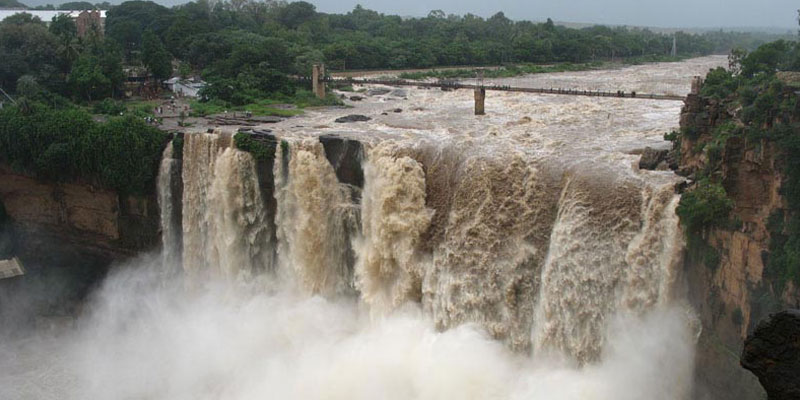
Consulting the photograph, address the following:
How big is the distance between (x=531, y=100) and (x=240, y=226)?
16473 millimetres

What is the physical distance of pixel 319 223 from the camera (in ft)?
79.0

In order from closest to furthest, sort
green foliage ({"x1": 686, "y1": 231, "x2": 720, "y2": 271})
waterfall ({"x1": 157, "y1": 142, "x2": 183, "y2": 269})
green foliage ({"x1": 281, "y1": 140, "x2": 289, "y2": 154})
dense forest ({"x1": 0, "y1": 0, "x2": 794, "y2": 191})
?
1. green foliage ({"x1": 686, "y1": 231, "x2": 720, "y2": 271})
2. green foliage ({"x1": 281, "y1": 140, "x2": 289, "y2": 154})
3. waterfall ({"x1": 157, "y1": 142, "x2": 183, "y2": 269})
4. dense forest ({"x1": 0, "y1": 0, "x2": 794, "y2": 191})

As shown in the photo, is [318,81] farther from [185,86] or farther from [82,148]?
[82,148]

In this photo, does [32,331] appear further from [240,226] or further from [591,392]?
[591,392]

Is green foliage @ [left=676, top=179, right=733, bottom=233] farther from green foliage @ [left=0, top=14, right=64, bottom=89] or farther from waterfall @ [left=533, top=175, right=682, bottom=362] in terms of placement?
green foliage @ [left=0, top=14, right=64, bottom=89]

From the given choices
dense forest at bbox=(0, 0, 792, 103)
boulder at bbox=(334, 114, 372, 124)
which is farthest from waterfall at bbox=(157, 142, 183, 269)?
dense forest at bbox=(0, 0, 792, 103)

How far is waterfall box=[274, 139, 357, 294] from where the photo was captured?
23.9 meters

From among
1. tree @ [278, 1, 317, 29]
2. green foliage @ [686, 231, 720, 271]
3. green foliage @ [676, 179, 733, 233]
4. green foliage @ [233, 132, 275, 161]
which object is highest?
tree @ [278, 1, 317, 29]

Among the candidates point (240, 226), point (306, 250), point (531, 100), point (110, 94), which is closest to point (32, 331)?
point (240, 226)

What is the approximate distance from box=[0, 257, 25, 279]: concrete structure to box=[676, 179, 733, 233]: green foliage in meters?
24.9

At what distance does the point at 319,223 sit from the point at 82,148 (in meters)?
11.1

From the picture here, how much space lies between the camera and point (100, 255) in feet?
97.5

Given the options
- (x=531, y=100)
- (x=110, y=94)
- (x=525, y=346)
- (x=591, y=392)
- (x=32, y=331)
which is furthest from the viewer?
(x=110, y=94)

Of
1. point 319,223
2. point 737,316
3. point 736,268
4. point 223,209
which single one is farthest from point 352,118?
point 737,316
